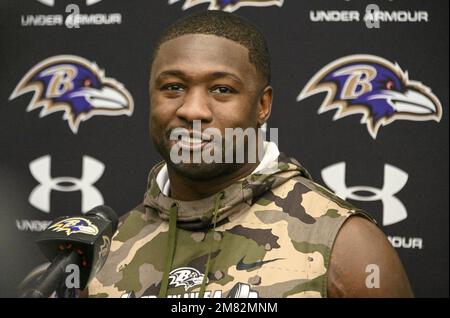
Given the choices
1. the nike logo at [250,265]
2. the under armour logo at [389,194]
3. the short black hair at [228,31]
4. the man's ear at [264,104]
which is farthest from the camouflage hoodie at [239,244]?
the under armour logo at [389,194]

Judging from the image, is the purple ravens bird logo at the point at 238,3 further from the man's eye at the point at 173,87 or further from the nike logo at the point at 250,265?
the nike logo at the point at 250,265

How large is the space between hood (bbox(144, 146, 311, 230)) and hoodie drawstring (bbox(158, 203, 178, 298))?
0.04 feet

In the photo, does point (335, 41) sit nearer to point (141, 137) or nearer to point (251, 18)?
point (251, 18)

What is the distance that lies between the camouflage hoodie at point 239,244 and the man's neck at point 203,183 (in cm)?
2

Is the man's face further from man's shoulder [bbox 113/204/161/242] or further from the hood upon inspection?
man's shoulder [bbox 113/204/161/242]

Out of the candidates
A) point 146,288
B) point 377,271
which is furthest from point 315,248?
point 146,288

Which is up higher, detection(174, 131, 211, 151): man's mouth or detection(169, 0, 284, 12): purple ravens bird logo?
detection(169, 0, 284, 12): purple ravens bird logo

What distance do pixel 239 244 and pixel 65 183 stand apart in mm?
949

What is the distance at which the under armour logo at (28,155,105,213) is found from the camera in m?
2.17

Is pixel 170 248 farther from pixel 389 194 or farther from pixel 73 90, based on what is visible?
pixel 73 90

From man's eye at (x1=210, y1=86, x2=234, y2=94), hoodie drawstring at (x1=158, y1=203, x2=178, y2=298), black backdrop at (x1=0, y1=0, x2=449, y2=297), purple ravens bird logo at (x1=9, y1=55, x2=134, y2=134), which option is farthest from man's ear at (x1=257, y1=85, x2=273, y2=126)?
purple ravens bird logo at (x1=9, y1=55, x2=134, y2=134)

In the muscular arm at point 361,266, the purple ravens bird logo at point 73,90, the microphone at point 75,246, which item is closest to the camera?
the microphone at point 75,246

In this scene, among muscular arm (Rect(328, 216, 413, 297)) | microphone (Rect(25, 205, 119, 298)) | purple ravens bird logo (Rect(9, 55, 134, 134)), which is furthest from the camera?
purple ravens bird logo (Rect(9, 55, 134, 134))

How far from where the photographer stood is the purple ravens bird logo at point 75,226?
1104 millimetres
